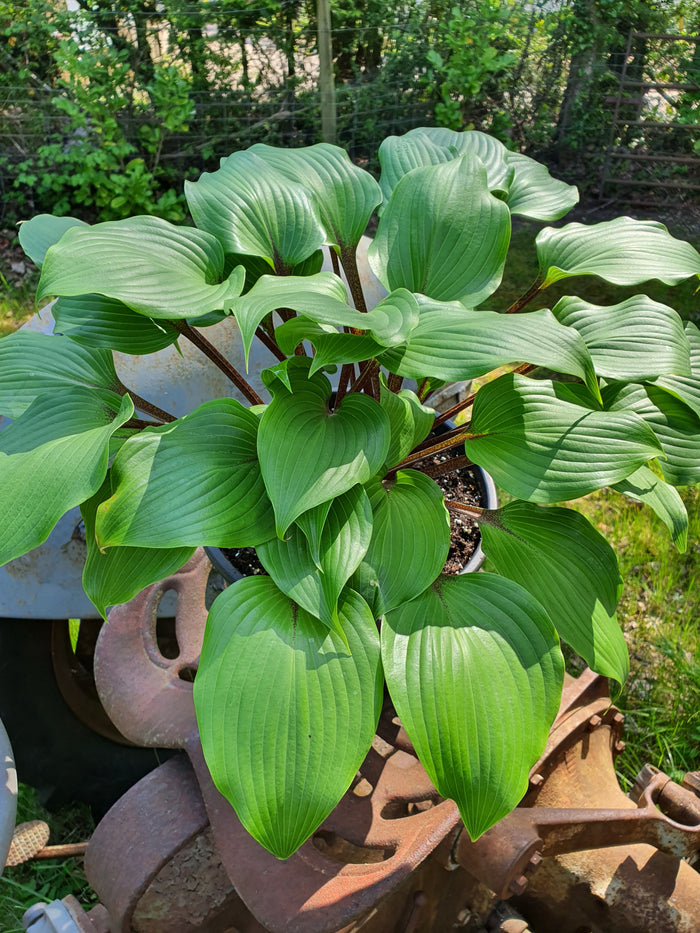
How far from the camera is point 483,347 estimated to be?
855 mm

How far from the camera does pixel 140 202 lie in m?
3.08

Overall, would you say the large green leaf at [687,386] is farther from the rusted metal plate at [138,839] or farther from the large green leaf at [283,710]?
the rusted metal plate at [138,839]

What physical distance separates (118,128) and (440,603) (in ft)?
9.35

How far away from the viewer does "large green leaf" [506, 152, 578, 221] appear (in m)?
1.22

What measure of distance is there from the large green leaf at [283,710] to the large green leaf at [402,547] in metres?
0.05

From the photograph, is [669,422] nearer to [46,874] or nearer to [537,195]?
[537,195]

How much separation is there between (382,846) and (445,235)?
33.0 inches

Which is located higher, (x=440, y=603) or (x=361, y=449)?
(x=361, y=449)

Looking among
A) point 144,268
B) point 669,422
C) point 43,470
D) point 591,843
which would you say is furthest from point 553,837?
point 144,268

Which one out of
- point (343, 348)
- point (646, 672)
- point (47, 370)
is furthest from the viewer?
point (646, 672)

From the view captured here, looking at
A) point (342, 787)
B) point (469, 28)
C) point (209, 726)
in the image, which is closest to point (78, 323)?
point (209, 726)

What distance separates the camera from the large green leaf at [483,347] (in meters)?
0.84

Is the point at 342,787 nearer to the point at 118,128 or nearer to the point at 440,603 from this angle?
the point at 440,603

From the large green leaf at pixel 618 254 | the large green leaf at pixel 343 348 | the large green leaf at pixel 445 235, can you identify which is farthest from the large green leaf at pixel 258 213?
the large green leaf at pixel 618 254
